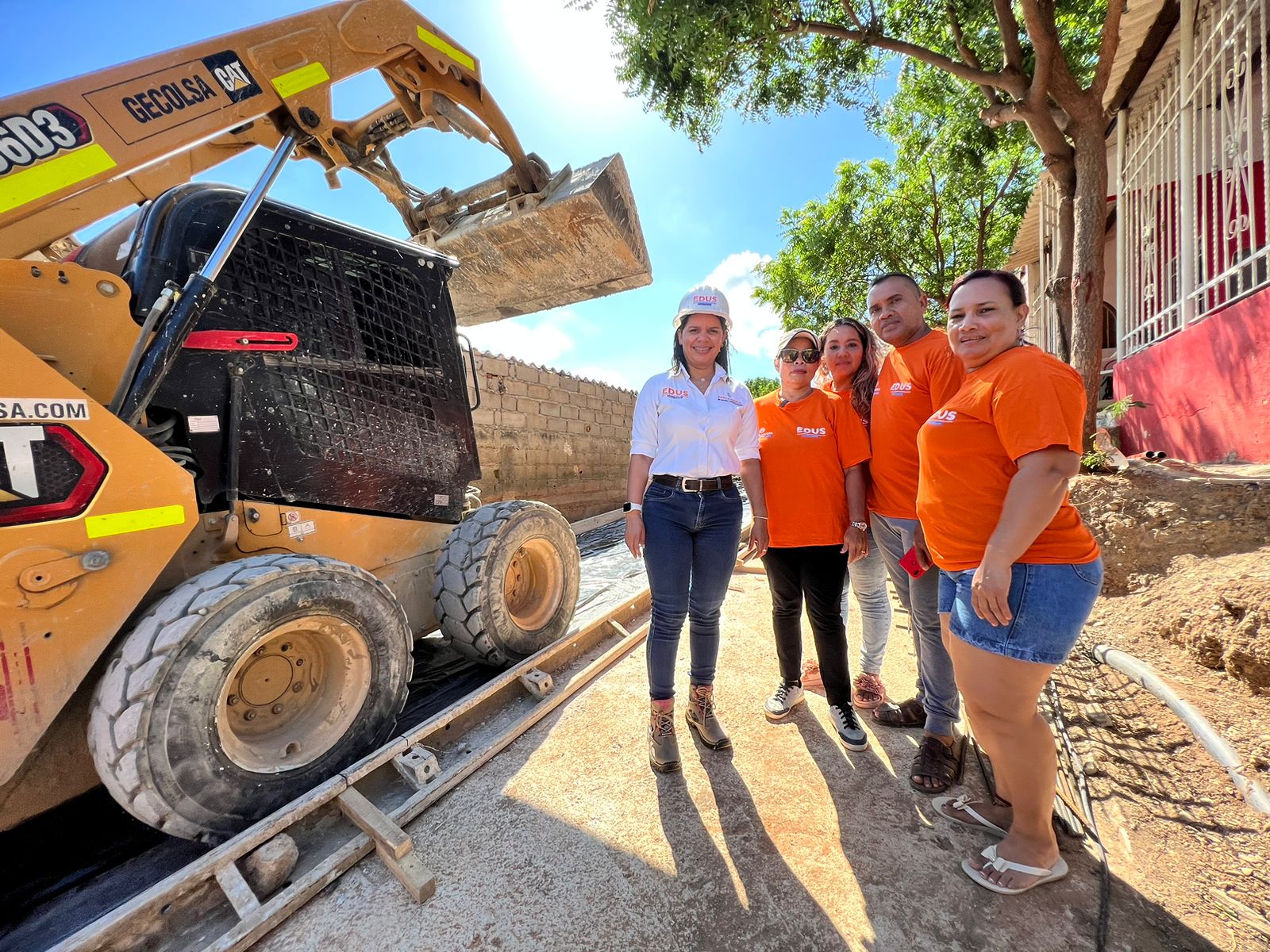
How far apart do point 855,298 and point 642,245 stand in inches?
489

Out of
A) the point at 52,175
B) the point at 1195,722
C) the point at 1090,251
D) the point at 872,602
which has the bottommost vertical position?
the point at 1195,722

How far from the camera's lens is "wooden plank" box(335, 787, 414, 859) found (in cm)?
177

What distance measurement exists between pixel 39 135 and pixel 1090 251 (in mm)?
6887

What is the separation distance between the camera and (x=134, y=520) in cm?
172

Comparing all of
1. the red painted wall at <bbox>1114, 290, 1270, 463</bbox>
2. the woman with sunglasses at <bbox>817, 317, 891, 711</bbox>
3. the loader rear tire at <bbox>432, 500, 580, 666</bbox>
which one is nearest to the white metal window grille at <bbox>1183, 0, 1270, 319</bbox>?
the red painted wall at <bbox>1114, 290, 1270, 463</bbox>

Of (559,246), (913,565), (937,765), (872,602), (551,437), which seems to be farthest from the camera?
(551,437)

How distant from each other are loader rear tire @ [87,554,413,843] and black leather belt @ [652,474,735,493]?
4.18 ft

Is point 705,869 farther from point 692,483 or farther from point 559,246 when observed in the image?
point 559,246

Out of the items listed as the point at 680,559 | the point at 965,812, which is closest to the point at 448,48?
the point at 680,559

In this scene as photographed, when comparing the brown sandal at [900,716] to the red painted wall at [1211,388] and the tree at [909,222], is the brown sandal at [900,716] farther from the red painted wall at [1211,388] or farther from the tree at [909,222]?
the tree at [909,222]

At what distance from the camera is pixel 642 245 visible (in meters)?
4.62

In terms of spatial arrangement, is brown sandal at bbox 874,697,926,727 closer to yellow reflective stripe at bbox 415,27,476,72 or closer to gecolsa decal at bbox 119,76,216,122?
gecolsa decal at bbox 119,76,216,122

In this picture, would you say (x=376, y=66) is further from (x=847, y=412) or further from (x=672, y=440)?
(x=847, y=412)

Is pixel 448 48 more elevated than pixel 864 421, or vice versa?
pixel 448 48
